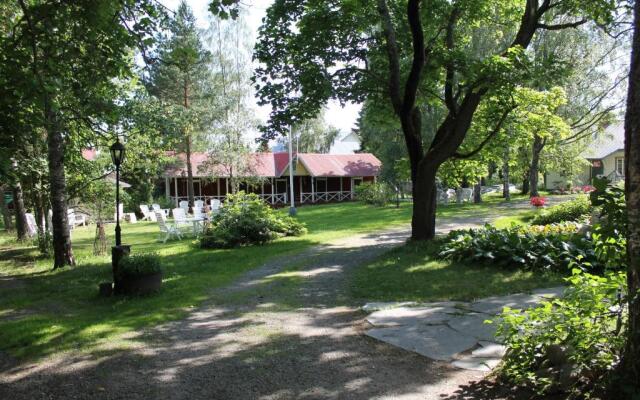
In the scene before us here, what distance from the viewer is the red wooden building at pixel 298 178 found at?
123ft

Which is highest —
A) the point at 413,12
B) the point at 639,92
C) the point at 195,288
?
the point at 413,12

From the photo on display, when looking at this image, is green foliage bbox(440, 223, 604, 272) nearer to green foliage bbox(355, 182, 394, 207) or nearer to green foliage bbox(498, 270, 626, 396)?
green foliage bbox(498, 270, 626, 396)

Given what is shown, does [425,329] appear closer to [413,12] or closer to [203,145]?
[413,12]

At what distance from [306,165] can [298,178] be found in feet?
6.37

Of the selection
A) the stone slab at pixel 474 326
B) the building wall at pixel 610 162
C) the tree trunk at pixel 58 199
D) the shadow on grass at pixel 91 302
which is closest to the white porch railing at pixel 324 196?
the building wall at pixel 610 162

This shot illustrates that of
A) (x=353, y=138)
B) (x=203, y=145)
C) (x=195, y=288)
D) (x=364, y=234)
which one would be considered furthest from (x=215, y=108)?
(x=353, y=138)

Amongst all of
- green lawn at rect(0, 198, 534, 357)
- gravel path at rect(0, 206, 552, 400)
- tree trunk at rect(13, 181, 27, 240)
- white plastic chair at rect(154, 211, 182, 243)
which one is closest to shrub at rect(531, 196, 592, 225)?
green lawn at rect(0, 198, 534, 357)

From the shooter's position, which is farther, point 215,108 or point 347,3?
point 215,108

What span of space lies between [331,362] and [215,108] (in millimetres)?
28445

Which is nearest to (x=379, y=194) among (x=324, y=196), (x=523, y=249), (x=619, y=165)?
(x=324, y=196)

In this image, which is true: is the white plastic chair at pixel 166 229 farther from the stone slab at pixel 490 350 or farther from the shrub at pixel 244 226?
the stone slab at pixel 490 350

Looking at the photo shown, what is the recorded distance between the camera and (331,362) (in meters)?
4.73

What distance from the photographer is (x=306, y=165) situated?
132 feet

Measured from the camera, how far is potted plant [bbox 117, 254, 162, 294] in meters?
8.20
